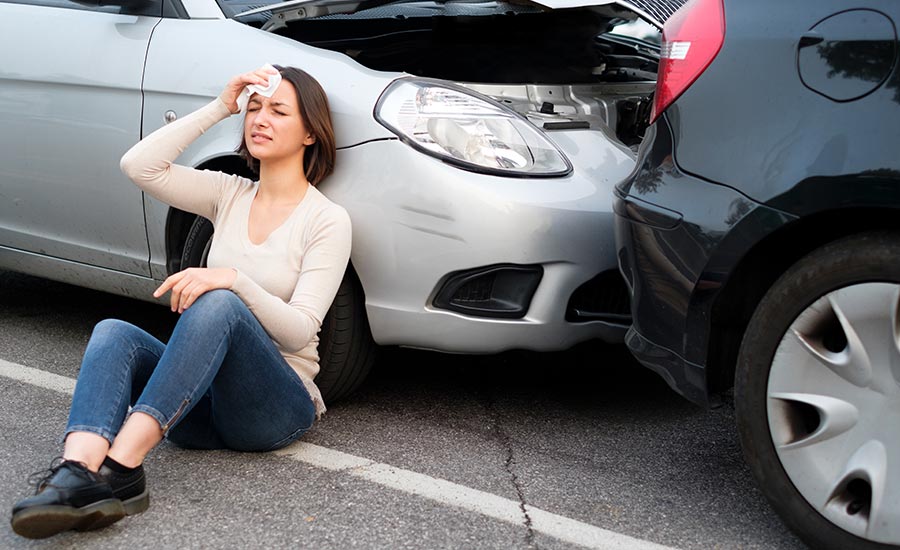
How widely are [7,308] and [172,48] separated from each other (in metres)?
1.70

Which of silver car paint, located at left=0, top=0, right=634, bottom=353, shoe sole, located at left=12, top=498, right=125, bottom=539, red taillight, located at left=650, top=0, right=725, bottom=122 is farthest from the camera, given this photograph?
silver car paint, located at left=0, top=0, right=634, bottom=353

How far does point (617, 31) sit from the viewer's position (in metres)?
4.26

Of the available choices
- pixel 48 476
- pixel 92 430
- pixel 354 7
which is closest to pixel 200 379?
pixel 92 430

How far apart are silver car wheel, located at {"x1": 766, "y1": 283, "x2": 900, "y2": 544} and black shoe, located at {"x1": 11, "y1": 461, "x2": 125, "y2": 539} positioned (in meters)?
1.45

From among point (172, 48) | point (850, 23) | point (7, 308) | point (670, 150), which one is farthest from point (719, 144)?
point (7, 308)

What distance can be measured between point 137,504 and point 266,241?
769 millimetres

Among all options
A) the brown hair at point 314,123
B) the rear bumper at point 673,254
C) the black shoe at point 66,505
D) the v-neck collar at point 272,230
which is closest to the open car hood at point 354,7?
the brown hair at point 314,123

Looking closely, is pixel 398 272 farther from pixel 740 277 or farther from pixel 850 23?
pixel 850 23

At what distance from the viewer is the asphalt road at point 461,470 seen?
2.68 metres

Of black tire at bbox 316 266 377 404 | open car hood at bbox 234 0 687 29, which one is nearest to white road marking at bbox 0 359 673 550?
black tire at bbox 316 266 377 404

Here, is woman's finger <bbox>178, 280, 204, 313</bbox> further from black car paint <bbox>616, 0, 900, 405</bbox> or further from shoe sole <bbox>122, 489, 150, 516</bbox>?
black car paint <bbox>616, 0, 900, 405</bbox>

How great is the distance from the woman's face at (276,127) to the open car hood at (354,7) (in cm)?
36

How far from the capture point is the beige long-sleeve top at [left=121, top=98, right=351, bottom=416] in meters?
2.93

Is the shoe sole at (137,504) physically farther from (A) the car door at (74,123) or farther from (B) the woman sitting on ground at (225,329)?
(A) the car door at (74,123)
